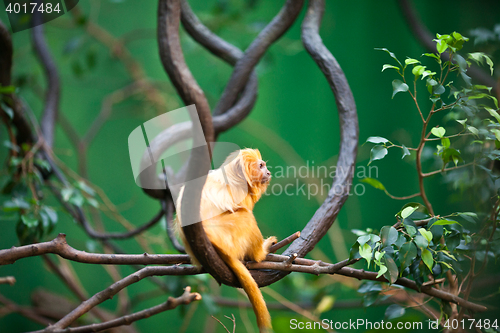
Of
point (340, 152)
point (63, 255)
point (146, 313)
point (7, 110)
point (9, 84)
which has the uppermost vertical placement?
point (9, 84)

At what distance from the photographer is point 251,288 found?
1054 mm

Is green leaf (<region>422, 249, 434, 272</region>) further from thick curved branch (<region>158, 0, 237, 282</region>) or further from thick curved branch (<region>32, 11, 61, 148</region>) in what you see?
thick curved branch (<region>32, 11, 61, 148</region>)

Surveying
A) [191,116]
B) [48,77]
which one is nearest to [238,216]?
[191,116]

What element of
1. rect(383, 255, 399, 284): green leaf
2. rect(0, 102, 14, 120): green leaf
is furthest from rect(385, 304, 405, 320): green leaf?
rect(0, 102, 14, 120): green leaf

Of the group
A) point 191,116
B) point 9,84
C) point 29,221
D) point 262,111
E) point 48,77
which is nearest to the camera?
point 191,116

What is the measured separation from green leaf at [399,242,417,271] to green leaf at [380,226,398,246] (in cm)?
3

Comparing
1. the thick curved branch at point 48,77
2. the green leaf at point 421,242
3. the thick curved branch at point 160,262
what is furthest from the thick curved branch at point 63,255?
the thick curved branch at point 48,77

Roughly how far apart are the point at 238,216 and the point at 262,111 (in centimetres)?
199

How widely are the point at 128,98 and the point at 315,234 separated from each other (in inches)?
99.0

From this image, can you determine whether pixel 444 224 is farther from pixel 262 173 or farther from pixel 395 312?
pixel 262 173

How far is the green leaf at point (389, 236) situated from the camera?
992mm

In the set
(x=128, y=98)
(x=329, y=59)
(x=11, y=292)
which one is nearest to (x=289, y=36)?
(x=128, y=98)

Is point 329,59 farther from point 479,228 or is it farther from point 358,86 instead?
point 358,86

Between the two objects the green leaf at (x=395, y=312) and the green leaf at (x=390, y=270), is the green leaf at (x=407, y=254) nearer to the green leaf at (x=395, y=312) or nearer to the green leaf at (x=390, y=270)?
the green leaf at (x=390, y=270)
